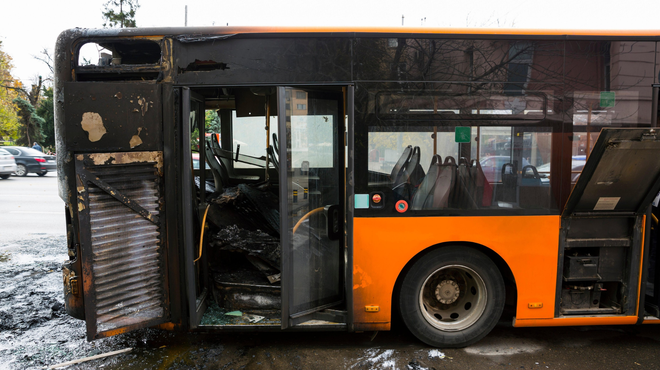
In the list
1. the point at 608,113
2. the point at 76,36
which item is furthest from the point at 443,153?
the point at 76,36

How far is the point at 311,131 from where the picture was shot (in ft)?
11.5

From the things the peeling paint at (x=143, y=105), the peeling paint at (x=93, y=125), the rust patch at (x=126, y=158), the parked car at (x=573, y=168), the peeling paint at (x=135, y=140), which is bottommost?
the parked car at (x=573, y=168)

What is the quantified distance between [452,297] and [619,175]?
68.1 inches

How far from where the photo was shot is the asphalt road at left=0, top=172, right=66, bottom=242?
8156 millimetres

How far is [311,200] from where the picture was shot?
3.61m

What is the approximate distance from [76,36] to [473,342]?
4310 mm

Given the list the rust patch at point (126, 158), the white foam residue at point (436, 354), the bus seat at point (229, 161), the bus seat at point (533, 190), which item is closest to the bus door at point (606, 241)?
the bus seat at point (533, 190)

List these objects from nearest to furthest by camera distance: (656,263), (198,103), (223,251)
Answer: (656,263) < (198,103) < (223,251)

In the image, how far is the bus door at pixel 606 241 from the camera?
3307mm

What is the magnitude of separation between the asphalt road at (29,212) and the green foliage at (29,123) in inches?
1111

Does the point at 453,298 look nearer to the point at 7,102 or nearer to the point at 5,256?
the point at 5,256

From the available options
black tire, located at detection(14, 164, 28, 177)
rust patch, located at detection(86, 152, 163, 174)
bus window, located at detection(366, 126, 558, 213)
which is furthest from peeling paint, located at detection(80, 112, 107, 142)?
black tire, located at detection(14, 164, 28, 177)

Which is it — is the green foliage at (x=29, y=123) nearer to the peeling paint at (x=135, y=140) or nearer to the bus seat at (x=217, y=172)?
the bus seat at (x=217, y=172)

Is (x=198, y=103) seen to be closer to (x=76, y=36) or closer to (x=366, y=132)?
(x=76, y=36)
